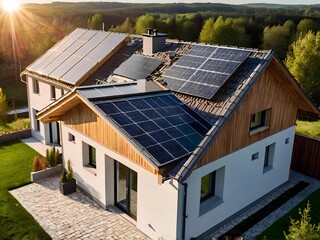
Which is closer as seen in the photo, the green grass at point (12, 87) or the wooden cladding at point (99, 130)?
the wooden cladding at point (99, 130)

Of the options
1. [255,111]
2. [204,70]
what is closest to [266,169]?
[255,111]

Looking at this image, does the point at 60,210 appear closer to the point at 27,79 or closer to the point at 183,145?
the point at 183,145

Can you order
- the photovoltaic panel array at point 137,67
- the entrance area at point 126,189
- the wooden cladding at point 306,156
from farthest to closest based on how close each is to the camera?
the wooden cladding at point 306,156
the photovoltaic panel array at point 137,67
the entrance area at point 126,189

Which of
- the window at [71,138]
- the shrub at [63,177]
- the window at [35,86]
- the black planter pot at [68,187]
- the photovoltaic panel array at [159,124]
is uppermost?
the photovoltaic panel array at [159,124]

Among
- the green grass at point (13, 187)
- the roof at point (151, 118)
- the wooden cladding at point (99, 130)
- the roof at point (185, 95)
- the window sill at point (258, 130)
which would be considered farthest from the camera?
the window sill at point (258, 130)

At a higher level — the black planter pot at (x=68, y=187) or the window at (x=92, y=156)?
the window at (x=92, y=156)


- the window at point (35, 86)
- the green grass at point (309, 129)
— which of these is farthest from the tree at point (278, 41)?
the window at point (35, 86)

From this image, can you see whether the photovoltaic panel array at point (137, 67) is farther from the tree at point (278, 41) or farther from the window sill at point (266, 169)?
the tree at point (278, 41)
